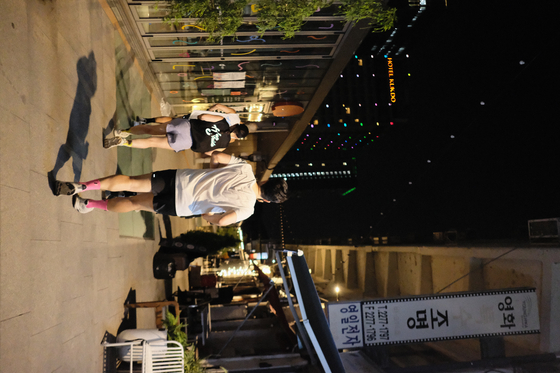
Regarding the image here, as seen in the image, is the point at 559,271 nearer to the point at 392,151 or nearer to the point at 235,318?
the point at 235,318

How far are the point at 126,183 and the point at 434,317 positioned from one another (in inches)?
167

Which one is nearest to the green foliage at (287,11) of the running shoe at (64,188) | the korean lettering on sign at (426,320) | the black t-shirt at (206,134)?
the black t-shirt at (206,134)

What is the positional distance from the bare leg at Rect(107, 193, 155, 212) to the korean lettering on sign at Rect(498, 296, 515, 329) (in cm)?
481

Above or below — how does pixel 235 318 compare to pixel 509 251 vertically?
below

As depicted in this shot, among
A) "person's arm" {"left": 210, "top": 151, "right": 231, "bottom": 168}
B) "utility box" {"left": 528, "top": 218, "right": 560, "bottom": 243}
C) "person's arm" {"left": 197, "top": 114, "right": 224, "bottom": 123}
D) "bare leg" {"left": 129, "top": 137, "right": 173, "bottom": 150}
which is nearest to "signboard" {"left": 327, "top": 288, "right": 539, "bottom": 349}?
"utility box" {"left": 528, "top": 218, "right": 560, "bottom": 243}

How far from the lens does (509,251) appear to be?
6.11 metres

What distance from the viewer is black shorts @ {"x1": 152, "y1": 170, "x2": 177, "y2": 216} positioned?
3633 mm

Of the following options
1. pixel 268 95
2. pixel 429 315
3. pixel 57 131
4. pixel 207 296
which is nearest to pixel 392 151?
pixel 268 95

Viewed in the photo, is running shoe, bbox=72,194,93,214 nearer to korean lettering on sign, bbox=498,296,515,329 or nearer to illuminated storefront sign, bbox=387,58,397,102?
korean lettering on sign, bbox=498,296,515,329

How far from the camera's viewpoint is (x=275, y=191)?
151 inches

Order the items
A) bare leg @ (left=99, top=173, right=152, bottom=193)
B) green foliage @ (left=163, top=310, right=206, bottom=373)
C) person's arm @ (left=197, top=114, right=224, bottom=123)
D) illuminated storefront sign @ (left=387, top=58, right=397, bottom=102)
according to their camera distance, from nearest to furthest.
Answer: bare leg @ (left=99, top=173, right=152, bottom=193)
person's arm @ (left=197, top=114, right=224, bottom=123)
green foliage @ (left=163, top=310, right=206, bottom=373)
illuminated storefront sign @ (left=387, top=58, right=397, bottom=102)

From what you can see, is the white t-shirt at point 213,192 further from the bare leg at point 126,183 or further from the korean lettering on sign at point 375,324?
the korean lettering on sign at point 375,324

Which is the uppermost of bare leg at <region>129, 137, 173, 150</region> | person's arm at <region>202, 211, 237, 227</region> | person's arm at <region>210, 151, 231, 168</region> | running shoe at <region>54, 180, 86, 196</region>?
bare leg at <region>129, 137, 173, 150</region>

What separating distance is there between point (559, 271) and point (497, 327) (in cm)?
128
